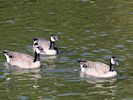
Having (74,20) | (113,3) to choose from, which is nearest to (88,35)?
(74,20)

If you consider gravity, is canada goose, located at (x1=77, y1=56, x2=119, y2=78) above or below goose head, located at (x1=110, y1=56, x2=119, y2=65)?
below

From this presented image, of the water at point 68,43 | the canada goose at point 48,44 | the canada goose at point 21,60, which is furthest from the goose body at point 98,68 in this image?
the canada goose at point 48,44

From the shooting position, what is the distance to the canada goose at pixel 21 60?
2280 cm

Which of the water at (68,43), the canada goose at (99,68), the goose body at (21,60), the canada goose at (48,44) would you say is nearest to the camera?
the water at (68,43)

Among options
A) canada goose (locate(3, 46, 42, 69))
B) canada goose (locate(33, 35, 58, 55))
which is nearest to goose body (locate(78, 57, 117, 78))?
canada goose (locate(3, 46, 42, 69))

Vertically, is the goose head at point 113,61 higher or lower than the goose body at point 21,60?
higher

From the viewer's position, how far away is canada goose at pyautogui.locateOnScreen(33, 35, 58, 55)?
81.1 feet

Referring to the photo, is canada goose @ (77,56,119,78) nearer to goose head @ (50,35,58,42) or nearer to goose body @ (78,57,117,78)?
goose body @ (78,57,117,78)

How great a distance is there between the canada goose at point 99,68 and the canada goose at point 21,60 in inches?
82.8

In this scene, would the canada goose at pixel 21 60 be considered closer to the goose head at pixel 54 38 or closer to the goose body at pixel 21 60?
the goose body at pixel 21 60

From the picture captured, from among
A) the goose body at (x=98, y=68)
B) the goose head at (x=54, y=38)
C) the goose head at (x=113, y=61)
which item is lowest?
Result: the goose body at (x=98, y=68)

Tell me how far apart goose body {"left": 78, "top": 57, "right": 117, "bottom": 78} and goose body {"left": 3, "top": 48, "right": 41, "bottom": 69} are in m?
2.10

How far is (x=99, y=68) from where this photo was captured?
2150 cm

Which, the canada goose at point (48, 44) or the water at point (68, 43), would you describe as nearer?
the water at point (68, 43)
